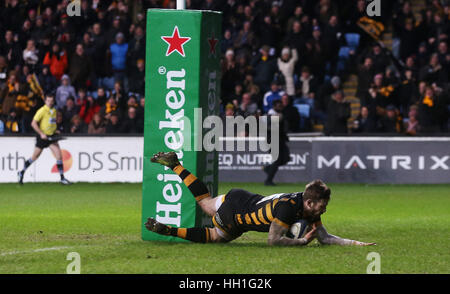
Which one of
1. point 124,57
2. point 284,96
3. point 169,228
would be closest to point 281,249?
point 169,228

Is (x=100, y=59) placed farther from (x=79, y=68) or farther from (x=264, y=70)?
(x=264, y=70)

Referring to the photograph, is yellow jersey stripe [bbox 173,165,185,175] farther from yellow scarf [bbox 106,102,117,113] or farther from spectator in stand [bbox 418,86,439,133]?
yellow scarf [bbox 106,102,117,113]

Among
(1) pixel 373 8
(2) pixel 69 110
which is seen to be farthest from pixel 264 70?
(2) pixel 69 110

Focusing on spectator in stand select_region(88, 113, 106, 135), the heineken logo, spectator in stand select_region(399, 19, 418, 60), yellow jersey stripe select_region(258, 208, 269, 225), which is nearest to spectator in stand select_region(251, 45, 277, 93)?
spectator in stand select_region(399, 19, 418, 60)

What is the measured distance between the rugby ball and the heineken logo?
240 centimetres

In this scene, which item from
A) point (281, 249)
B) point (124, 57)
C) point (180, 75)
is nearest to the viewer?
point (281, 249)

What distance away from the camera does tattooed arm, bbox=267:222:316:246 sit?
33.2 ft

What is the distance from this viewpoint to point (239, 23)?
1056 inches

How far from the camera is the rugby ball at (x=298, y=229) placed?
10258 millimetres

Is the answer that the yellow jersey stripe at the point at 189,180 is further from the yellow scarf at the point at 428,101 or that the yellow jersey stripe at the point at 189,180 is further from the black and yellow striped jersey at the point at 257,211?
the yellow scarf at the point at 428,101

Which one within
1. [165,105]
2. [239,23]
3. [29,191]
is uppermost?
[239,23]

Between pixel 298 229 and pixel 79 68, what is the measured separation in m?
16.5
